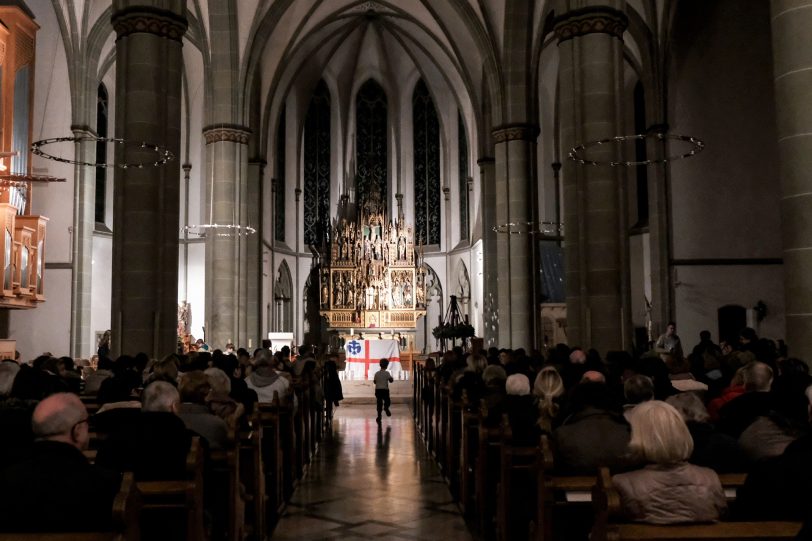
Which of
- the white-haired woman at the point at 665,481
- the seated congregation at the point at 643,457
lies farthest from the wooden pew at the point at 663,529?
the white-haired woman at the point at 665,481

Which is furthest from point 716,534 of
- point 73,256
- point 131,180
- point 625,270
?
point 73,256

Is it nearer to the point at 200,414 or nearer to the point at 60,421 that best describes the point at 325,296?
the point at 200,414

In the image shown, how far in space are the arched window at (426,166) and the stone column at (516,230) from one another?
13641mm

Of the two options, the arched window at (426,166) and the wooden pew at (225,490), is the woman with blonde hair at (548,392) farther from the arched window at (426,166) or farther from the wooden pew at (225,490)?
the arched window at (426,166)

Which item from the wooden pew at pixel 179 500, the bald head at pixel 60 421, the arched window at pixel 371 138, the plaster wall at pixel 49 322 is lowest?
the wooden pew at pixel 179 500

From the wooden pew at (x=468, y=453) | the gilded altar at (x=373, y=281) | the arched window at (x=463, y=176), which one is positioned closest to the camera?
the wooden pew at (x=468, y=453)

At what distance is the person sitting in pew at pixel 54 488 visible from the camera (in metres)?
3.16

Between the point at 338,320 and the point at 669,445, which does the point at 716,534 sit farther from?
the point at 338,320

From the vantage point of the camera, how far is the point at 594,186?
1316 cm

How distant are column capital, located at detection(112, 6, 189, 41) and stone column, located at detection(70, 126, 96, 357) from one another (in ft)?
34.0

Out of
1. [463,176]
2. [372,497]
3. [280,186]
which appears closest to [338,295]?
[280,186]

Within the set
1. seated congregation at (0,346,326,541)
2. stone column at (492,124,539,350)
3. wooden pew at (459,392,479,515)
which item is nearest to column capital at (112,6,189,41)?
seated congregation at (0,346,326,541)

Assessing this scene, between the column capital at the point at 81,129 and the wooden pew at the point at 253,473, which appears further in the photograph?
the column capital at the point at 81,129

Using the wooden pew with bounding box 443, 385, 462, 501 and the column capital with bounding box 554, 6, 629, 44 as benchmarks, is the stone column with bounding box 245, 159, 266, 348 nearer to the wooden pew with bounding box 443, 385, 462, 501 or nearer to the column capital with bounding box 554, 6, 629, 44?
the column capital with bounding box 554, 6, 629, 44
